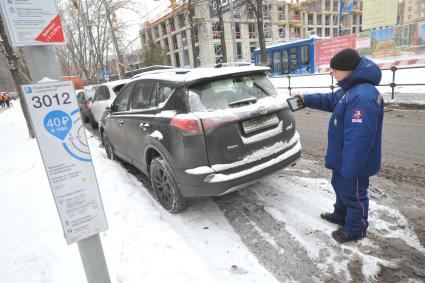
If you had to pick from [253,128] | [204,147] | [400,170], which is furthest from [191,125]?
[400,170]

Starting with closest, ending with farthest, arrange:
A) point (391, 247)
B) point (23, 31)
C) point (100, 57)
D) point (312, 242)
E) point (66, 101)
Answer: point (23, 31) < point (66, 101) < point (391, 247) < point (312, 242) < point (100, 57)

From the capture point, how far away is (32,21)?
1583 millimetres

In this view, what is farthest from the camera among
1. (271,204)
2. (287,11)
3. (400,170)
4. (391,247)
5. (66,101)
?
(287,11)

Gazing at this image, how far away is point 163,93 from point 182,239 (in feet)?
5.81

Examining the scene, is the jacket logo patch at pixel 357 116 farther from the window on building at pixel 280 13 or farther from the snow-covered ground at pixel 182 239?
the window on building at pixel 280 13

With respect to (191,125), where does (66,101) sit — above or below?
above

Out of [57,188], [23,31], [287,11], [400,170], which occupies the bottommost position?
[400,170]

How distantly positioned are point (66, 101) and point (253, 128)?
2.02 meters

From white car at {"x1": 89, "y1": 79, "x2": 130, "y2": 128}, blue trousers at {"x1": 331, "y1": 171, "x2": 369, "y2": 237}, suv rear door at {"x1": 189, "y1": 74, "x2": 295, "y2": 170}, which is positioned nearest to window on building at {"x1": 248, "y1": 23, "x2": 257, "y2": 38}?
white car at {"x1": 89, "y1": 79, "x2": 130, "y2": 128}

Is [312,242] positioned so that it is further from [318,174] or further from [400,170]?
[400,170]

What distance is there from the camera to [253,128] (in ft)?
10.6

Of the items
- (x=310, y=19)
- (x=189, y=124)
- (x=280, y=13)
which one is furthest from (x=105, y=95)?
(x=310, y=19)

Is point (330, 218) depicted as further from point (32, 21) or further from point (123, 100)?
point (123, 100)

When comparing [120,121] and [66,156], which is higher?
[66,156]
